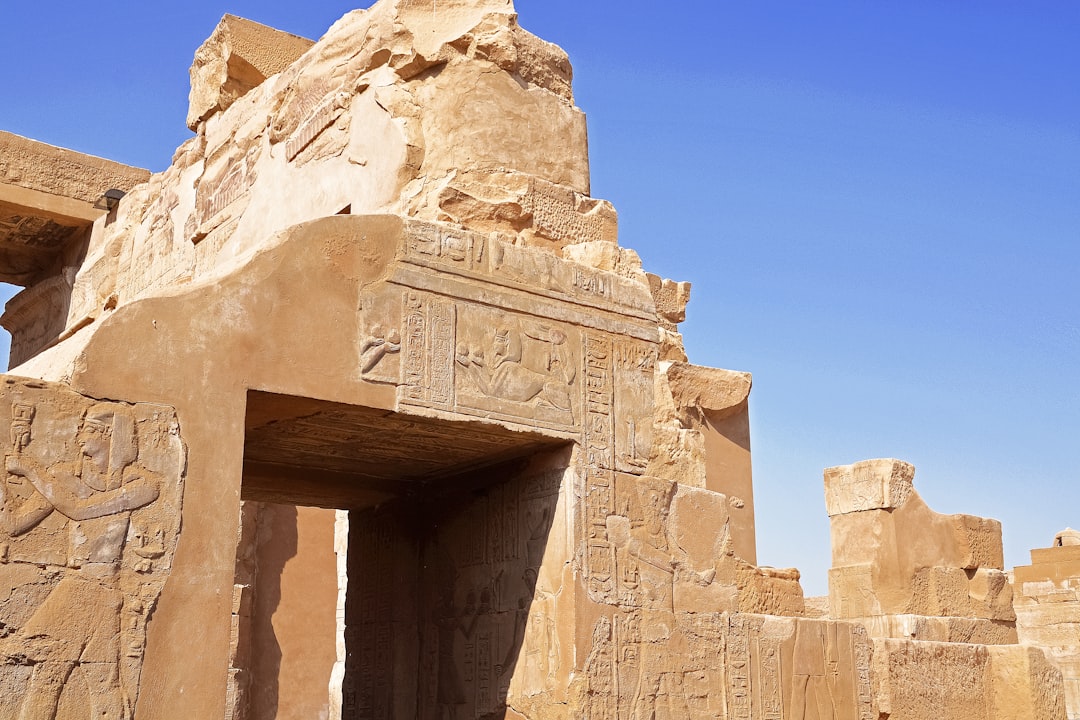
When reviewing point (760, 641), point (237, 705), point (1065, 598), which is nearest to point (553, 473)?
point (760, 641)

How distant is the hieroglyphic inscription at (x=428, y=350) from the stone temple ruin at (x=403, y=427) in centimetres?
1

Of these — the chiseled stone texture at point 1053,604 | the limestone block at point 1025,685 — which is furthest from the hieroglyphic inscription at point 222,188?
the chiseled stone texture at point 1053,604

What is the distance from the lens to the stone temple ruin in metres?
3.79

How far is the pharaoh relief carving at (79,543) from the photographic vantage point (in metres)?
3.55

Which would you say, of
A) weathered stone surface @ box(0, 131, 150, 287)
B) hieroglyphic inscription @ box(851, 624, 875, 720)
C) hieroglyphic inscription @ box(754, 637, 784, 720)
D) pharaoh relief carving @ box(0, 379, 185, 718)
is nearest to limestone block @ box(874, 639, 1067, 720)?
hieroglyphic inscription @ box(851, 624, 875, 720)

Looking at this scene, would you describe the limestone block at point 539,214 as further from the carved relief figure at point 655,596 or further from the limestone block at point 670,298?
the limestone block at point 670,298

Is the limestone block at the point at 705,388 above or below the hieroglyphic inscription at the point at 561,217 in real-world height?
below

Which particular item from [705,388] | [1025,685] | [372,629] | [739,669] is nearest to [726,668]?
[739,669]

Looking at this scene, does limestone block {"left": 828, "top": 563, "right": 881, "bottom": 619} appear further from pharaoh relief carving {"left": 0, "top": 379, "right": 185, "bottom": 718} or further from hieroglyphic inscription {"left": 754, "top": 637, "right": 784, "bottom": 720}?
pharaoh relief carving {"left": 0, "top": 379, "right": 185, "bottom": 718}

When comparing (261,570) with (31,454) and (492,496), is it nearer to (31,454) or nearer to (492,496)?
(492,496)

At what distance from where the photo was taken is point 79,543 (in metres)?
3.71

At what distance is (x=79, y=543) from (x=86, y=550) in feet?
0.10

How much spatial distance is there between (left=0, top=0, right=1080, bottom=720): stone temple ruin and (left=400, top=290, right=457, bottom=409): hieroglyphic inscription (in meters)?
0.01

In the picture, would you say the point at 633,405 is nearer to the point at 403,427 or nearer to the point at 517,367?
the point at 517,367
